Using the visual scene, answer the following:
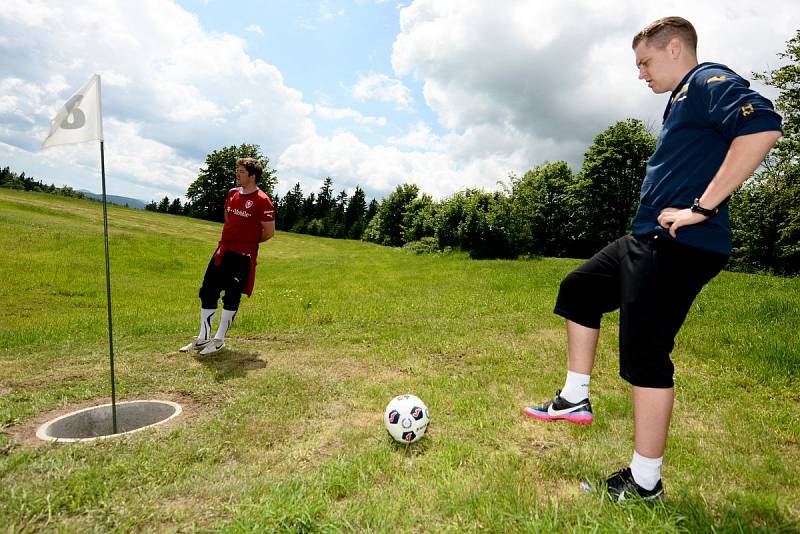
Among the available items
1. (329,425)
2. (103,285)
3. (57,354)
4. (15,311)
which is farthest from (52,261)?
(329,425)

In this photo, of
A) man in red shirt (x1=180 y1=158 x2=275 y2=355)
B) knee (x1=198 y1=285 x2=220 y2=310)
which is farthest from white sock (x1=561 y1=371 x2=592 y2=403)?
knee (x1=198 y1=285 x2=220 y2=310)

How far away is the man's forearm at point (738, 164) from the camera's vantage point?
7.95 ft

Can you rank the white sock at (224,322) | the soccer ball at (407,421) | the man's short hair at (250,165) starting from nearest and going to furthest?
the soccer ball at (407,421) → the man's short hair at (250,165) → the white sock at (224,322)

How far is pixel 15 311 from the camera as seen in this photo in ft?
41.1

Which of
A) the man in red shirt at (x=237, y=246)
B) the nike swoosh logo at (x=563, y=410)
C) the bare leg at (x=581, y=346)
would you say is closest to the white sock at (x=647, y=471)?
the bare leg at (x=581, y=346)

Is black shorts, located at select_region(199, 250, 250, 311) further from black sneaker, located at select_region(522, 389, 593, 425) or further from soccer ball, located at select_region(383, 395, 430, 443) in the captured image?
black sneaker, located at select_region(522, 389, 593, 425)

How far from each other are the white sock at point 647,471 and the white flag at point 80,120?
5.50 meters

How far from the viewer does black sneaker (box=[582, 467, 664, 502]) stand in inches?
112

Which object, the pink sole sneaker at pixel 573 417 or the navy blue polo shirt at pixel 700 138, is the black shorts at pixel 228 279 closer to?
the pink sole sneaker at pixel 573 417

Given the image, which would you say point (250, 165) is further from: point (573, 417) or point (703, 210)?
point (703, 210)

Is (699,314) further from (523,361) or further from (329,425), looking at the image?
(329,425)

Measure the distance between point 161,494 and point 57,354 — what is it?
618 centimetres

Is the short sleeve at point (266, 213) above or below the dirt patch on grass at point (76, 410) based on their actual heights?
above

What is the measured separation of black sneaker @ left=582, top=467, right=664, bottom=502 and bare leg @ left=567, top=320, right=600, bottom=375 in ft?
2.77
